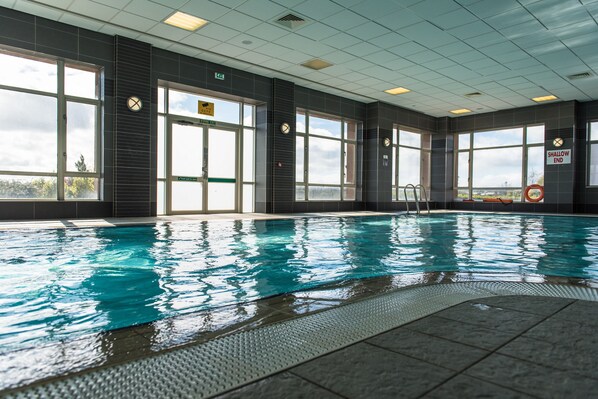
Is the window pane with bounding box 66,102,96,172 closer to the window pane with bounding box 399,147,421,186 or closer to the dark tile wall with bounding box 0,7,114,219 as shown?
the dark tile wall with bounding box 0,7,114,219

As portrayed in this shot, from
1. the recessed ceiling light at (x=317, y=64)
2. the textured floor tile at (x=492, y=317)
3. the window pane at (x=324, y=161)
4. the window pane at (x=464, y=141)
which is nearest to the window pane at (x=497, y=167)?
the window pane at (x=464, y=141)

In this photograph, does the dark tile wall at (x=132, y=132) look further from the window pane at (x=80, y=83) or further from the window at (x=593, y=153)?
the window at (x=593, y=153)

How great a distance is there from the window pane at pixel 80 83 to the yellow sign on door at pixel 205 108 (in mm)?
2347

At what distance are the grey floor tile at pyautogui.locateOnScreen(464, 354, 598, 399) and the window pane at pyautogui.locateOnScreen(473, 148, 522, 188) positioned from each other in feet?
48.3

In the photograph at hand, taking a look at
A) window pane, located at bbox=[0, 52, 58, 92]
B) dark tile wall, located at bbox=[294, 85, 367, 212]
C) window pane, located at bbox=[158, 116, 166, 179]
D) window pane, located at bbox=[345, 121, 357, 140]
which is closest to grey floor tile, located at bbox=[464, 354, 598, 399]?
window pane, located at bbox=[0, 52, 58, 92]

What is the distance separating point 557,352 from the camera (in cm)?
151

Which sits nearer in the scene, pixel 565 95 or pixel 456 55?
pixel 456 55

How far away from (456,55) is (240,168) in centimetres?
577

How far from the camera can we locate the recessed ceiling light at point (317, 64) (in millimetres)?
9484

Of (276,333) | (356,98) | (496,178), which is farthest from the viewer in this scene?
(496,178)

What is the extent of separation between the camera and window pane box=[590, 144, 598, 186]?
1274cm

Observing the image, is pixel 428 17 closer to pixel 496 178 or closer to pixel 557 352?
pixel 557 352

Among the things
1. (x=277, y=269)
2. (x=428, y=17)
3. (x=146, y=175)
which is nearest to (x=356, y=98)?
(x=428, y=17)

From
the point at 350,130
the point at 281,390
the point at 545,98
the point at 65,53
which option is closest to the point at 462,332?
the point at 281,390
